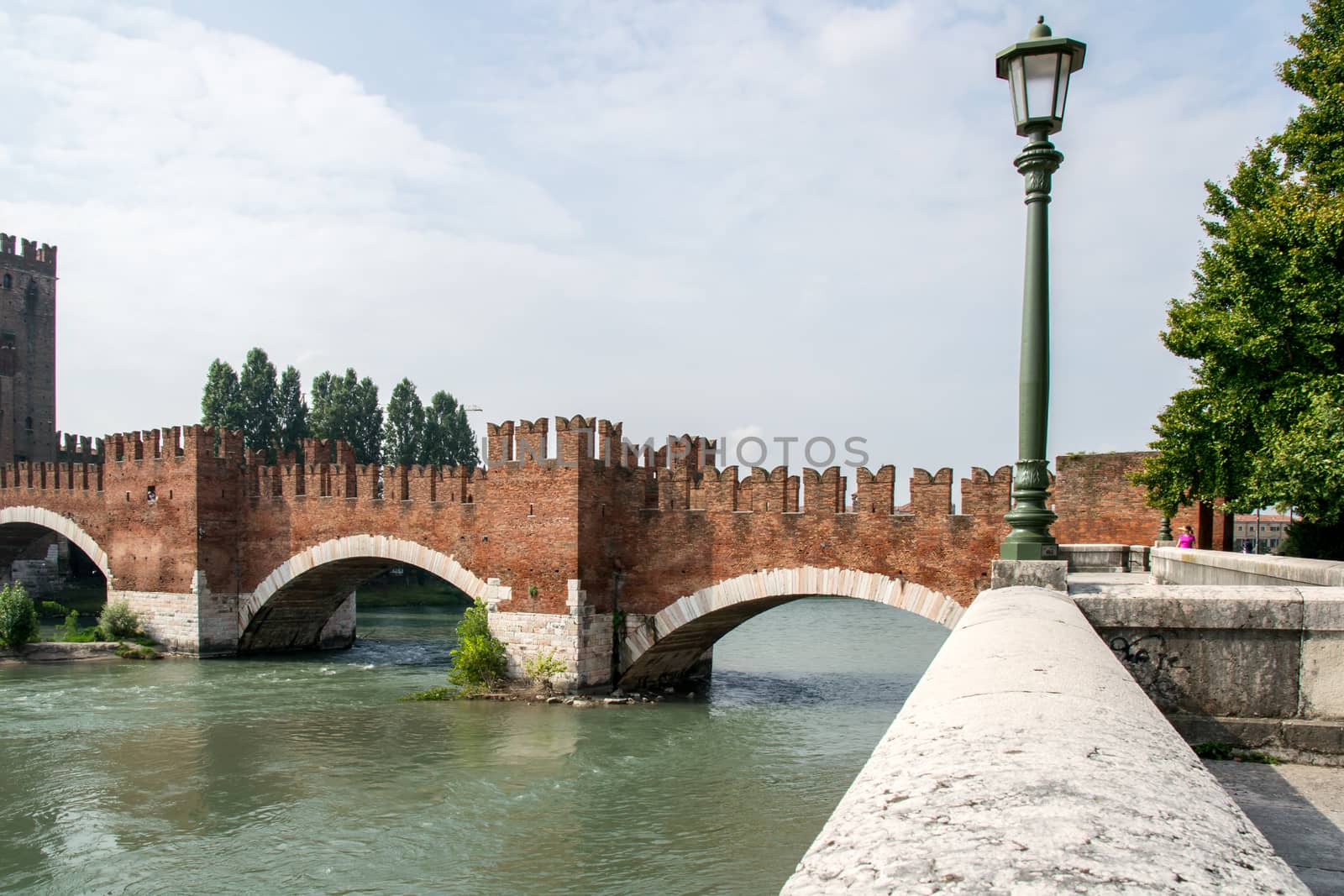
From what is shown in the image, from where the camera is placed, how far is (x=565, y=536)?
1702cm

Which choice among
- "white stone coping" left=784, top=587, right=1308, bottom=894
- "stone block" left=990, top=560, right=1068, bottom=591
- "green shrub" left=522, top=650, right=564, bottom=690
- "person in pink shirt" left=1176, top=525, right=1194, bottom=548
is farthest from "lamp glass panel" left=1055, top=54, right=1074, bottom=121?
"green shrub" left=522, top=650, right=564, bottom=690

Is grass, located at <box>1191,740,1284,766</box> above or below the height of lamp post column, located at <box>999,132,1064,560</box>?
below

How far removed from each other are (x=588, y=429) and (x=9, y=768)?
30.4 ft

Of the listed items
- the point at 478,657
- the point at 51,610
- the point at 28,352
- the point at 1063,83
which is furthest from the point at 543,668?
the point at 28,352

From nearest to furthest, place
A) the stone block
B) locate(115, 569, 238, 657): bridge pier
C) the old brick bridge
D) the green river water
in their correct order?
the stone block < the green river water < the old brick bridge < locate(115, 569, 238, 657): bridge pier

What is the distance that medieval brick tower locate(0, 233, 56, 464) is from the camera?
4097cm

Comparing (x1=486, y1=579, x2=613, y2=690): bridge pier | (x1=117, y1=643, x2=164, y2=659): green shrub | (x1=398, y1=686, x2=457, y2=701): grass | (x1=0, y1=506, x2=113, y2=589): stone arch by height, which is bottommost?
(x1=117, y1=643, x2=164, y2=659): green shrub

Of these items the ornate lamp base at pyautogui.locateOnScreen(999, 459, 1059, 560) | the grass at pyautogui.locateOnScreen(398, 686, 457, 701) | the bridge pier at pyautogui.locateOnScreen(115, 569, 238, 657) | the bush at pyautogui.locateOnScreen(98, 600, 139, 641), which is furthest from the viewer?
the bush at pyautogui.locateOnScreen(98, 600, 139, 641)

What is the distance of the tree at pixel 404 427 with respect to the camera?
1660 inches

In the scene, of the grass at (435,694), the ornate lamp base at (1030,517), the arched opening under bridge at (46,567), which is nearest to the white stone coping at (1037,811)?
the ornate lamp base at (1030,517)

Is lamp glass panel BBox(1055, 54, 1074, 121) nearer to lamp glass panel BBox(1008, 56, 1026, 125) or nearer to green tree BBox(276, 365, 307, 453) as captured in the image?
lamp glass panel BBox(1008, 56, 1026, 125)

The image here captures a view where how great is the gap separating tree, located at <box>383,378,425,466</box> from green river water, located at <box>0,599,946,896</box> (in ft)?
71.3

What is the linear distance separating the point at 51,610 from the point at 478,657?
20.9 meters

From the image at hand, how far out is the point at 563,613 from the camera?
1700 cm
